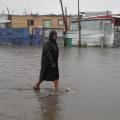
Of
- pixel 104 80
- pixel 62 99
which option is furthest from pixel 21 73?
pixel 62 99

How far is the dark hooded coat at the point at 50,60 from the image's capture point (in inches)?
482

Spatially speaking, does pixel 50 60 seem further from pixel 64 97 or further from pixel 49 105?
pixel 49 105

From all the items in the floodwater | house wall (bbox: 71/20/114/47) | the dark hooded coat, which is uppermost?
the dark hooded coat

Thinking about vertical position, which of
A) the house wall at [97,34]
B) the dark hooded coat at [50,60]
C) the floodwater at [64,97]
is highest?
the dark hooded coat at [50,60]

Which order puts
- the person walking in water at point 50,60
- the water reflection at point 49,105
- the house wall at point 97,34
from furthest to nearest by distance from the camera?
the house wall at point 97,34 < the person walking in water at point 50,60 < the water reflection at point 49,105

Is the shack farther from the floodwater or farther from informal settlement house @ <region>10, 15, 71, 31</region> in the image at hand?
the floodwater

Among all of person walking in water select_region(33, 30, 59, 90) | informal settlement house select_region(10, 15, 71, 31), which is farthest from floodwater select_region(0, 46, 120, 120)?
informal settlement house select_region(10, 15, 71, 31)

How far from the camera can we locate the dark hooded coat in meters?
12.2

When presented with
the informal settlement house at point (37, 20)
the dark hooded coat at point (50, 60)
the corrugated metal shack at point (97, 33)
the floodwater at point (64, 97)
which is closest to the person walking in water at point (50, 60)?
the dark hooded coat at point (50, 60)

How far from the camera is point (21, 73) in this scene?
16.8 meters

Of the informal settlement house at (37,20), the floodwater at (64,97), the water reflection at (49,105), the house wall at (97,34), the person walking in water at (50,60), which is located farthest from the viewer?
the informal settlement house at (37,20)

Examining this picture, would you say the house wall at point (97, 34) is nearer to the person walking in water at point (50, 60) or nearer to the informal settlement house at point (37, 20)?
the informal settlement house at point (37, 20)

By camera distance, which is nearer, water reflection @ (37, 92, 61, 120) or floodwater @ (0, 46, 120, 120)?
water reflection @ (37, 92, 61, 120)

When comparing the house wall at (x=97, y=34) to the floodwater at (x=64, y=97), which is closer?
the floodwater at (x=64, y=97)
